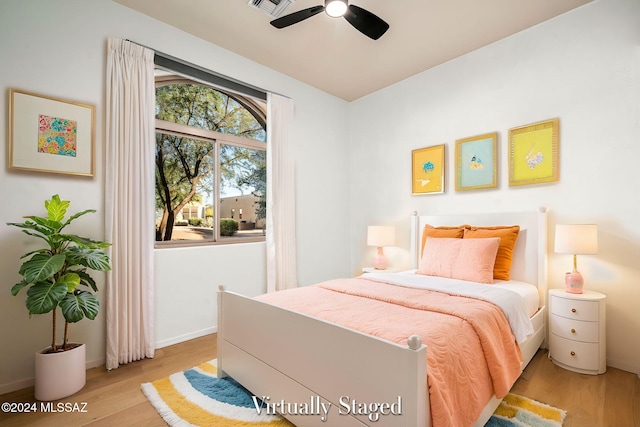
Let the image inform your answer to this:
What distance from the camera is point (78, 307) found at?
1.87 metres

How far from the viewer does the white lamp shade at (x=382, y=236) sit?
Answer: 3.59 meters

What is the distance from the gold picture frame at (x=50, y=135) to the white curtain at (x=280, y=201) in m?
1.64

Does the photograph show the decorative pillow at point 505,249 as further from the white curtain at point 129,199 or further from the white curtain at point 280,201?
the white curtain at point 129,199

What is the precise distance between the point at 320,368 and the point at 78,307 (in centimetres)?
155

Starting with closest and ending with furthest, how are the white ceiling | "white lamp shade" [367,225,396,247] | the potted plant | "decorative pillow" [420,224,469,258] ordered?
the potted plant
the white ceiling
"decorative pillow" [420,224,469,258]
"white lamp shade" [367,225,396,247]

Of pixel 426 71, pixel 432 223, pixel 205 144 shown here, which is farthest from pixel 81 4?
pixel 432 223

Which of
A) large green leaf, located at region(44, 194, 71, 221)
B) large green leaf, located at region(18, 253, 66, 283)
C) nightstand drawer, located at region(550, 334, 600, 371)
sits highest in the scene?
large green leaf, located at region(44, 194, 71, 221)

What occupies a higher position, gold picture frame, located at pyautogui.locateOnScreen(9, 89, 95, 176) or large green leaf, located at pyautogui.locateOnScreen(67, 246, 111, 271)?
gold picture frame, located at pyautogui.locateOnScreen(9, 89, 95, 176)

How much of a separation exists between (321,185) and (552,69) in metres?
2.61

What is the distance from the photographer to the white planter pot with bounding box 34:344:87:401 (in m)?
1.89

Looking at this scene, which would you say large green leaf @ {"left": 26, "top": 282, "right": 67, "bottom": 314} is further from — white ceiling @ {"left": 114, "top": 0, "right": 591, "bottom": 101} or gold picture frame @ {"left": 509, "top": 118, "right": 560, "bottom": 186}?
gold picture frame @ {"left": 509, "top": 118, "right": 560, "bottom": 186}

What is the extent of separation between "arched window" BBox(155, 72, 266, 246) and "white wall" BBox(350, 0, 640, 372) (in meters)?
2.00

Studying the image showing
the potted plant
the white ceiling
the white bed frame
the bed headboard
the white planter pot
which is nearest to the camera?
the white bed frame

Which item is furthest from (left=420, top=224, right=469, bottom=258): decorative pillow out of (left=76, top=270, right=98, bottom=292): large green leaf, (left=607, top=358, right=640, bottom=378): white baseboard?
(left=76, top=270, right=98, bottom=292): large green leaf
